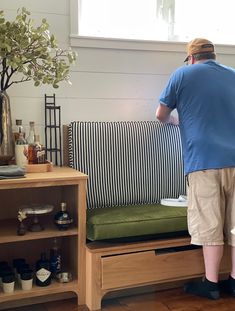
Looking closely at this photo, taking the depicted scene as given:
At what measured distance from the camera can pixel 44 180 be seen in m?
2.11

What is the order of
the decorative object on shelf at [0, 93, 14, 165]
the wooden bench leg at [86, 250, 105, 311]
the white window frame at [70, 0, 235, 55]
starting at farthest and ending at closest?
1. the white window frame at [70, 0, 235, 55]
2. the decorative object on shelf at [0, 93, 14, 165]
3. the wooden bench leg at [86, 250, 105, 311]

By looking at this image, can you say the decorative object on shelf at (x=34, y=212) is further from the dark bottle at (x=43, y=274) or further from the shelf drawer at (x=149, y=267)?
the shelf drawer at (x=149, y=267)

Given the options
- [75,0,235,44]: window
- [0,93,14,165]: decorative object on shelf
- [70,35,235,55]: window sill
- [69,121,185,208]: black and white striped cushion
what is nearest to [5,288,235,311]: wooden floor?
[69,121,185,208]: black and white striped cushion

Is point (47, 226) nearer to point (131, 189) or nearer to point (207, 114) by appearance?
point (131, 189)

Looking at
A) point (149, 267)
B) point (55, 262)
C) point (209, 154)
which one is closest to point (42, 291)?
point (55, 262)

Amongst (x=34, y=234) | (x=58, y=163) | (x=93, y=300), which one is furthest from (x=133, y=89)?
(x=93, y=300)

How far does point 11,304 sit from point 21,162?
75 centimetres

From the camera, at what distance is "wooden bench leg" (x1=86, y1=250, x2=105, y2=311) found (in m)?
2.15

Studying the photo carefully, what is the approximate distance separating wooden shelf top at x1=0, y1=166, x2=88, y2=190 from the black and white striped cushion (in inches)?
11.8

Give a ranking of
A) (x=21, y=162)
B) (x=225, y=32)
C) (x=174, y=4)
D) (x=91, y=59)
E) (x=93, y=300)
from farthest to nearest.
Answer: (x=225, y=32) < (x=174, y=4) < (x=91, y=59) < (x=21, y=162) < (x=93, y=300)

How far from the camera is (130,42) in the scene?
2783 mm

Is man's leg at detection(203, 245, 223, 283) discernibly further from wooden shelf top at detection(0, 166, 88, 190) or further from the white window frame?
the white window frame

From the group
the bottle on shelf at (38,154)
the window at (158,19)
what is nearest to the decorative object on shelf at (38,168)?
the bottle on shelf at (38,154)

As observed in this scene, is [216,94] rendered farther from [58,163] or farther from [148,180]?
[58,163]
